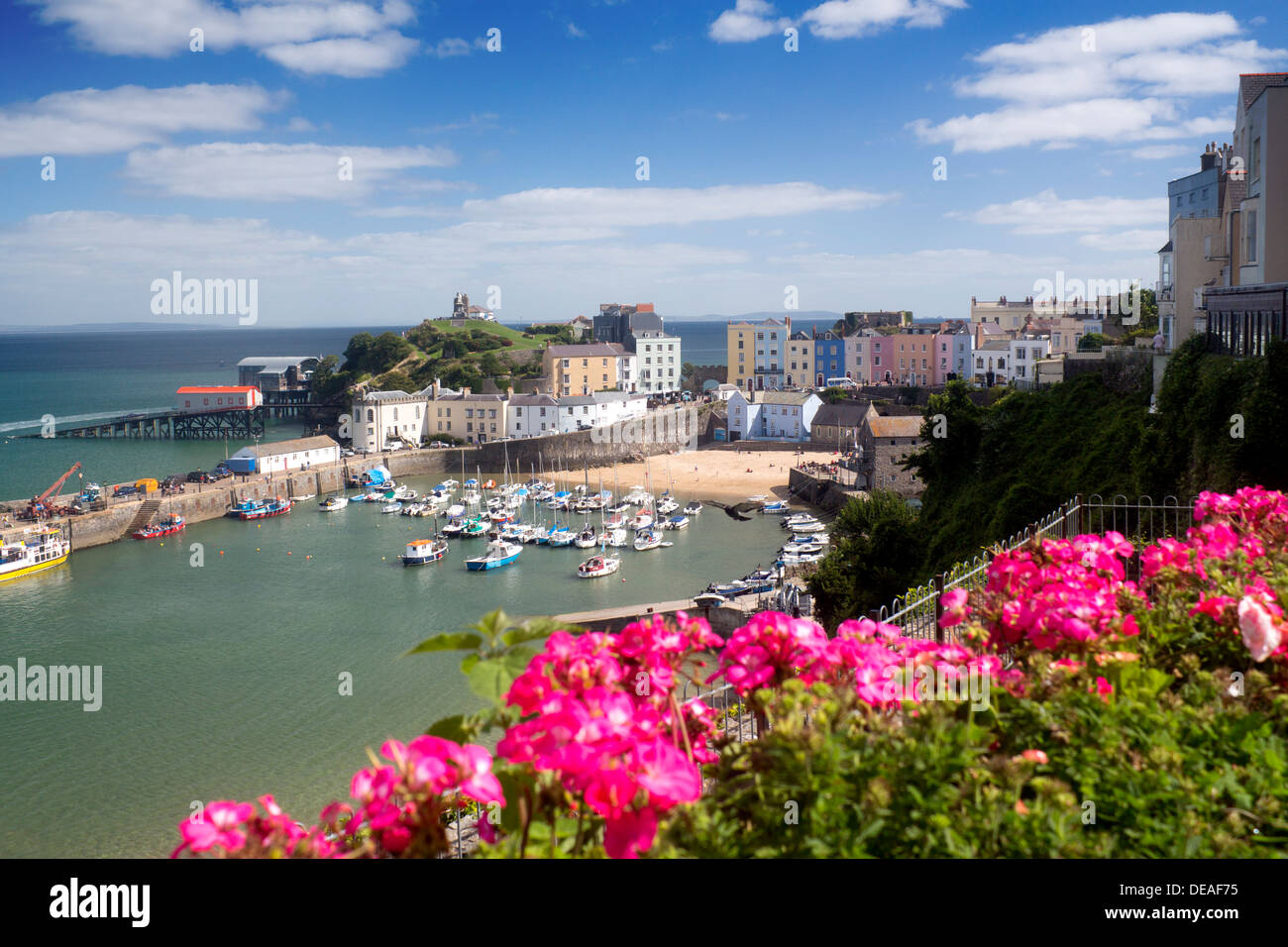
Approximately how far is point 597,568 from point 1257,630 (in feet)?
81.4

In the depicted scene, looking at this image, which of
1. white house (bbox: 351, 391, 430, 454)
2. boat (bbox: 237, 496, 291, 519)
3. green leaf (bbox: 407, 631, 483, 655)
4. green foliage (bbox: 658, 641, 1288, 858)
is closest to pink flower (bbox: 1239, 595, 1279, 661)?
green foliage (bbox: 658, 641, 1288, 858)

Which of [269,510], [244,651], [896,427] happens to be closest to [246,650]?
[244,651]

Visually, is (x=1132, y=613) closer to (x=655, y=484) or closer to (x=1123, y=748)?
(x=1123, y=748)

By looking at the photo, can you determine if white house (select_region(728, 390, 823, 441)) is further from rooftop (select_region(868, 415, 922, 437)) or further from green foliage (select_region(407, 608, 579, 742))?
green foliage (select_region(407, 608, 579, 742))

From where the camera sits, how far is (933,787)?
5.21 ft

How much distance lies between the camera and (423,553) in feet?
95.7

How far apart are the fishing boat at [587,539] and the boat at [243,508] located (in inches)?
565

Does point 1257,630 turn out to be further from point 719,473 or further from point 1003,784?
point 719,473

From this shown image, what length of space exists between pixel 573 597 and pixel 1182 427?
51.3ft

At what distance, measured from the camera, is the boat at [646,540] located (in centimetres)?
2991

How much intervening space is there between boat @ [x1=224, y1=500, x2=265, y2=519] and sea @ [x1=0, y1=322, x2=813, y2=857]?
42.4 inches

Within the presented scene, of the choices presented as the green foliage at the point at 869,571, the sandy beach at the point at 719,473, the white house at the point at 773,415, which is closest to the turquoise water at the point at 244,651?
the sandy beach at the point at 719,473

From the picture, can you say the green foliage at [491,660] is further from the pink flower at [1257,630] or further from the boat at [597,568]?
the boat at [597,568]
